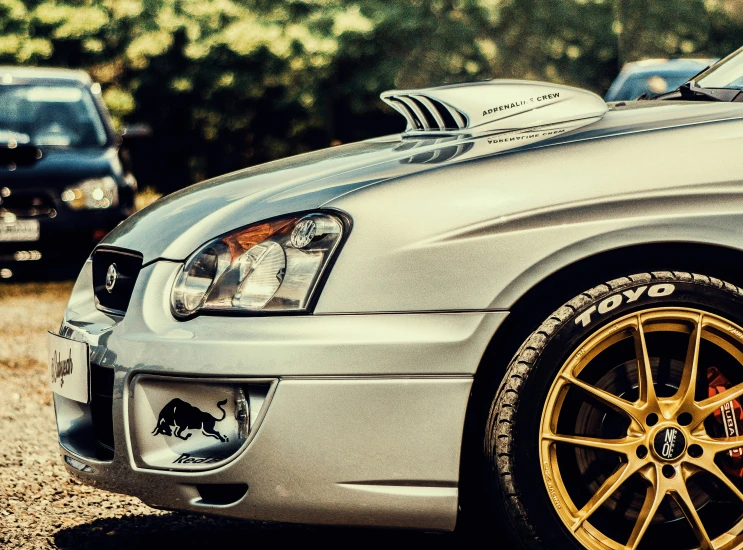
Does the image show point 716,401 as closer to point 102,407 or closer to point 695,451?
point 695,451

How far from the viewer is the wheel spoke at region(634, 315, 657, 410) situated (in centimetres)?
280

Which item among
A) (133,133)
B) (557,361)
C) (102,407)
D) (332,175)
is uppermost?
(332,175)

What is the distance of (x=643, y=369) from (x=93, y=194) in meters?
6.99

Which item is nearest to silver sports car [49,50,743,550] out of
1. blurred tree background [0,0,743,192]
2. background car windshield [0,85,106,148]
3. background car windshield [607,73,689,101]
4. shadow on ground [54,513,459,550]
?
shadow on ground [54,513,459,550]

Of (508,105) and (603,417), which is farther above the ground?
(508,105)

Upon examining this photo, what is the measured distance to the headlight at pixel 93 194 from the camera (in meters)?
9.13

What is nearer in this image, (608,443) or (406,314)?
(406,314)

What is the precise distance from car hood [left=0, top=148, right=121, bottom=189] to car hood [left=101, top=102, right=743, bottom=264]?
6.03m

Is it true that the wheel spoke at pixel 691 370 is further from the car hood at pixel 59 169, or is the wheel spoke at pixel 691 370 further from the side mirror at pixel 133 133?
the side mirror at pixel 133 133

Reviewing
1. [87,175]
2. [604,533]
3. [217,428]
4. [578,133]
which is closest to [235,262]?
[217,428]

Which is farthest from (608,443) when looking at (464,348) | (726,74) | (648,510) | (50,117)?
(50,117)

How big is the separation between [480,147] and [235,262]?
2.19 ft

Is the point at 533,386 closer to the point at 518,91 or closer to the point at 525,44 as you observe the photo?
the point at 518,91

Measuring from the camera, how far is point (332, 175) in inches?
117
